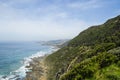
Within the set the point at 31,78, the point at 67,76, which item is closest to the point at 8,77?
the point at 31,78

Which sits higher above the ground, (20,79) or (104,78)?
(104,78)

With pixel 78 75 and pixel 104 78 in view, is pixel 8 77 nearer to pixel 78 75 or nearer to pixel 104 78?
pixel 78 75

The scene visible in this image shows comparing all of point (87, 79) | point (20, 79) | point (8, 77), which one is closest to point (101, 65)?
point (87, 79)

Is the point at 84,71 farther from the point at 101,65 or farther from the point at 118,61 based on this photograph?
the point at 118,61

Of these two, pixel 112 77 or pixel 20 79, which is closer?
pixel 112 77

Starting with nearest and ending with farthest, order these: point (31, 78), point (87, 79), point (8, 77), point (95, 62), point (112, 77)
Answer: point (112, 77)
point (87, 79)
point (95, 62)
point (31, 78)
point (8, 77)

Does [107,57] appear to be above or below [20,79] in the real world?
above

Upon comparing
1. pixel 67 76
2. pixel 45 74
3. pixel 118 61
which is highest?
pixel 118 61

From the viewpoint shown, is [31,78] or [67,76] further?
[31,78]

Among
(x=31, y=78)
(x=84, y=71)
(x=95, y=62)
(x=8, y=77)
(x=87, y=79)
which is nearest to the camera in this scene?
(x=87, y=79)
